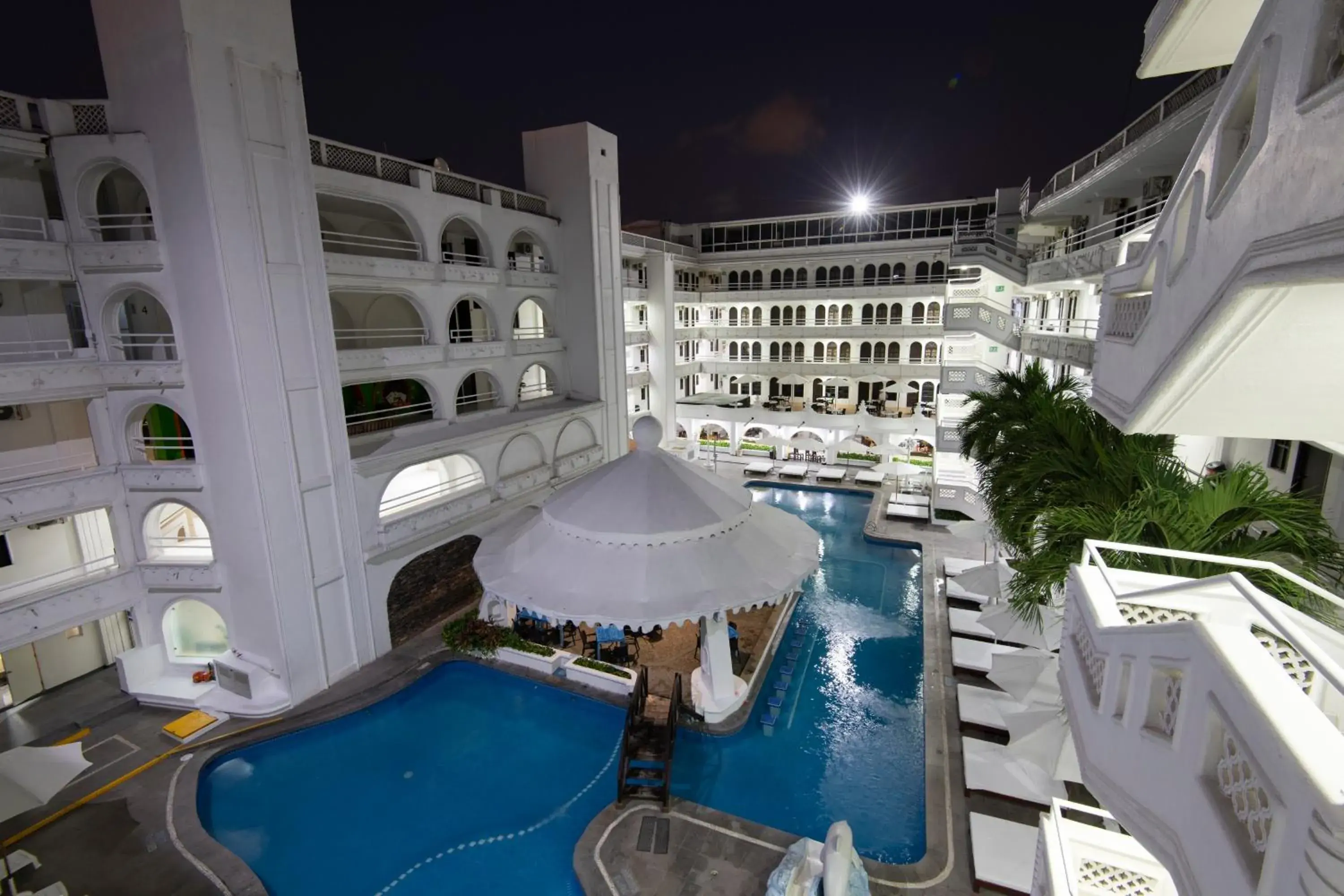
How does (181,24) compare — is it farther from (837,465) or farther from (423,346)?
(837,465)

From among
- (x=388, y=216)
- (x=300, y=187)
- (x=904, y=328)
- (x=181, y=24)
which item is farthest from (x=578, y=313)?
(x=904, y=328)

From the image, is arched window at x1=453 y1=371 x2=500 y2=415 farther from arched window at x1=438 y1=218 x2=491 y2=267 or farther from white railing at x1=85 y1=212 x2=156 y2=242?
white railing at x1=85 y1=212 x2=156 y2=242

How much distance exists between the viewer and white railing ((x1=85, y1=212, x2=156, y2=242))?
43.0 feet

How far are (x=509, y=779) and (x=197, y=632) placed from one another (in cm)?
982

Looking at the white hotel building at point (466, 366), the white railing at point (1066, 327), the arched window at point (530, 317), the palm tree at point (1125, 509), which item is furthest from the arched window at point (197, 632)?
the white railing at point (1066, 327)

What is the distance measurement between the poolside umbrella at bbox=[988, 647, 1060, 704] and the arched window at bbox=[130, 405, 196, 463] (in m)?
18.6

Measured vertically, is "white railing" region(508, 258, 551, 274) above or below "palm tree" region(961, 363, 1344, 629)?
above

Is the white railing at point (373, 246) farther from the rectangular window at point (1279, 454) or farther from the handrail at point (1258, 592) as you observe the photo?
the rectangular window at point (1279, 454)

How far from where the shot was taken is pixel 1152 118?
47.9 ft

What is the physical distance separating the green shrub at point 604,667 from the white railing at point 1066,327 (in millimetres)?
12969

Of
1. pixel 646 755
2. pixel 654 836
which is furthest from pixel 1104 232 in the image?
pixel 654 836

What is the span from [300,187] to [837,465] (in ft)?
94.2

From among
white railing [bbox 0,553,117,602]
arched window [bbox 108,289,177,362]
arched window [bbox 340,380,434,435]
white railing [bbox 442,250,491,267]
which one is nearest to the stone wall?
arched window [bbox 340,380,434,435]

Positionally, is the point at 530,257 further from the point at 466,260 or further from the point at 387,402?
the point at 387,402
